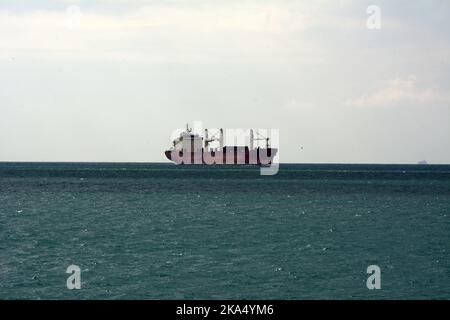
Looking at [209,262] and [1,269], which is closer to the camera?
[1,269]

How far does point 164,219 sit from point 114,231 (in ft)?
29.0

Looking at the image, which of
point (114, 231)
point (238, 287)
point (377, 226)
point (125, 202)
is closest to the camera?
point (238, 287)

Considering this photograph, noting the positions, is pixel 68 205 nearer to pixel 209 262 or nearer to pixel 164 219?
pixel 164 219

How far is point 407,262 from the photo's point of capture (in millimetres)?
30984

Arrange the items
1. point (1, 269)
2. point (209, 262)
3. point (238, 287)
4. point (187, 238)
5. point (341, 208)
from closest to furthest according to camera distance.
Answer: point (238, 287)
point (1, 269)
point (209, 262)
point (187, 238)
point (341, 208)

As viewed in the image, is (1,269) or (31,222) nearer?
(1,269)

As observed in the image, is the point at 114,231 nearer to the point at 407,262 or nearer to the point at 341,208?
the point at 407,262

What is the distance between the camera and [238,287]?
24188mm

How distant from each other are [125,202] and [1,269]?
42614 millimetres

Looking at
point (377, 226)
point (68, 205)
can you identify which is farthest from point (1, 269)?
point (68, 205)
